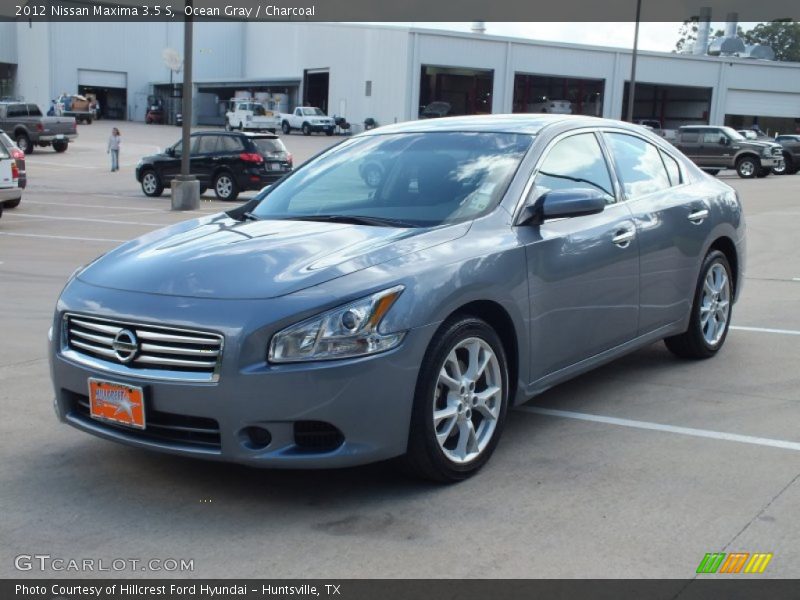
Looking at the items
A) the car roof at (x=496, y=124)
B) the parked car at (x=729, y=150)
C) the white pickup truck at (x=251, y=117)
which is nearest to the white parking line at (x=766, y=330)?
the car roof at (x=496, y=124)

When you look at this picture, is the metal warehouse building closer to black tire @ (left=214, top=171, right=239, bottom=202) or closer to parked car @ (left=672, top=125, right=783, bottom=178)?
parked car @ (left=672, top=125, right=783, bottom=178)

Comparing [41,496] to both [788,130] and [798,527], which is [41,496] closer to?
[798,527]

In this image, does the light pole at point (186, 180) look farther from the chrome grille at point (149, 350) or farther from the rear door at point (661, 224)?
the chrome grille at point (149, 350)

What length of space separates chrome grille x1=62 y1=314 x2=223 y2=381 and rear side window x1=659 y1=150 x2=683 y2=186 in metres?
3.76

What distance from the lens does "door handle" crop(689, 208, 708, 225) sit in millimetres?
6291

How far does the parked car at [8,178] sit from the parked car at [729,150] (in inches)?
939

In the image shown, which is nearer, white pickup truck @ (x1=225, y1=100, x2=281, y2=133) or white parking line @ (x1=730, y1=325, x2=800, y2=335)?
white parking line @ (x1=730, y1=325, x2=800, y2=335)

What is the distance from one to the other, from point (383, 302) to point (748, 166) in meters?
32.6

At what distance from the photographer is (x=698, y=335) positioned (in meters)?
6.59

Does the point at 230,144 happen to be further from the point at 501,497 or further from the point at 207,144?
the point at 501,497

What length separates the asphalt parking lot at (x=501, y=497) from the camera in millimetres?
3637

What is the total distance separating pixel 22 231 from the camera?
608 inches

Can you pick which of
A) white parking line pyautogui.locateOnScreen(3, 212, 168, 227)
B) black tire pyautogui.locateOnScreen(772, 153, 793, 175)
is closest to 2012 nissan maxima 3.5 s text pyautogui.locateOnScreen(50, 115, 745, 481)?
white parking line pyautogui.locateOnScreen(3, 212, 168, 227)
